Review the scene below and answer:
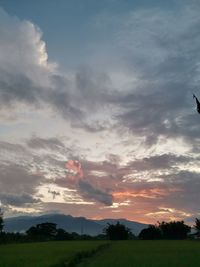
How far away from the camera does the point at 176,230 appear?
434ft

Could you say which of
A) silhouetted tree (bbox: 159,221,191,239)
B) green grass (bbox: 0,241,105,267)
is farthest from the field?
silhouetted tree (bbox: 159,221,191,239)

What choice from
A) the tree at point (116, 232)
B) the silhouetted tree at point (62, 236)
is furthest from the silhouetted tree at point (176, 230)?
the silhouetted tree at point (62, 236)

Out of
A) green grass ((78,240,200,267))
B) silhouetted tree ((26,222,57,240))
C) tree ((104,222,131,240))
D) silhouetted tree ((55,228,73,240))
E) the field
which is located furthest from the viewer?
silhouetted tree ((55,228,73,240))

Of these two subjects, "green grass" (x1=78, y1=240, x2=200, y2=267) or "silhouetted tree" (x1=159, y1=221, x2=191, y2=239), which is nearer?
"green grass" (x1=78, y1=240, x2=200, y2=267)

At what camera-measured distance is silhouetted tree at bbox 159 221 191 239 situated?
431ft

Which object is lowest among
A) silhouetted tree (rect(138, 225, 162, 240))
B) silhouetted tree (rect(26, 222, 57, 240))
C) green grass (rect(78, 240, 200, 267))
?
green grass (rect(78, 240, 200, 267))

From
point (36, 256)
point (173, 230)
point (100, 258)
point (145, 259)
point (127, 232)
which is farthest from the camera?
point (173, 230)

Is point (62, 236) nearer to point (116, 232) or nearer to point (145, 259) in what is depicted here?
point (116, 232)

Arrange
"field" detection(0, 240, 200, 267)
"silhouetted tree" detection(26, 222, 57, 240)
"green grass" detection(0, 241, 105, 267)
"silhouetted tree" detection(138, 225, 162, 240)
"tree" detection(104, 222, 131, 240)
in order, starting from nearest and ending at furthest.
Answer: "green grass" detection(0, 241, 105, 267), "field" detection(0, 240, 200, 267), "tree" detection(104, 222, 131, 240), "silhouetted tree" detection(138, 225, 162, 240), "silhouetted tree" detection(26, 222, 57, 240)

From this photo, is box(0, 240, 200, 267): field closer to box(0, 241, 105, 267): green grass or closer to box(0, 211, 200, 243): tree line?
box(0, 241, 105, 267): green grass

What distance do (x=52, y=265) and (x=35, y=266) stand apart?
1160mm

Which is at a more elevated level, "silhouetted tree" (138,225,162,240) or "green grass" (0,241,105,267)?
"silhouetted tree" (138,225,162,240)

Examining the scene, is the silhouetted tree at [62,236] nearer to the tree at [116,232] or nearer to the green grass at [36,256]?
the tree at [116,232]

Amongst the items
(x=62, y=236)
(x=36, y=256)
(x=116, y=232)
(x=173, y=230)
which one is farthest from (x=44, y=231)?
(x=36, y=256)
